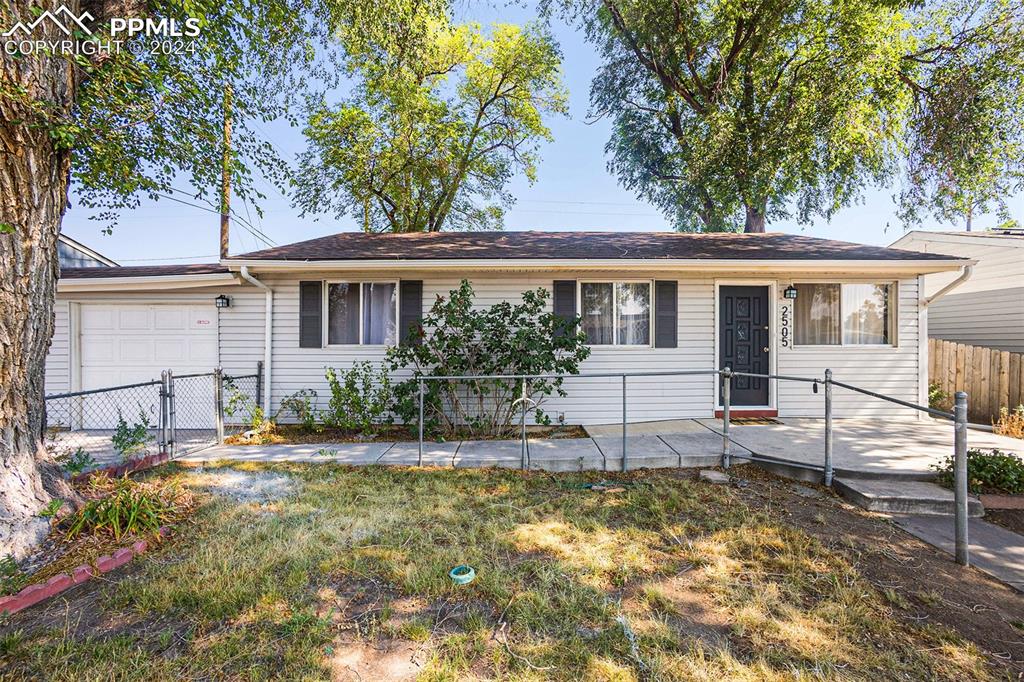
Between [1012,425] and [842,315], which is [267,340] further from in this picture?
[1012,425]

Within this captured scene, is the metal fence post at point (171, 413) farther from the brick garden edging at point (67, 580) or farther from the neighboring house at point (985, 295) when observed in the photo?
the neighboring house at point (985, 295)

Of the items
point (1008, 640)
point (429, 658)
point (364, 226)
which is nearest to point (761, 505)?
point (1008, 640)

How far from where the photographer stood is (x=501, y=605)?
2322 millimetres

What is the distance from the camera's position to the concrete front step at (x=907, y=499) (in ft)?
11.7

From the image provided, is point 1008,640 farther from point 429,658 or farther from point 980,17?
point 980,17

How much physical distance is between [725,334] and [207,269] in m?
9.18

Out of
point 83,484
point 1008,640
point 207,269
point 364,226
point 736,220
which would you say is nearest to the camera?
point 1008,640

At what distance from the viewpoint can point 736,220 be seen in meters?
13.8

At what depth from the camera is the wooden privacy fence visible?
6973 millimetres

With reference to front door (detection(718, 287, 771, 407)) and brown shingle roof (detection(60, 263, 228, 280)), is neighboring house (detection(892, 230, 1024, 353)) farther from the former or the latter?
brown shingle roof (detection(60, 263, 228, 280))

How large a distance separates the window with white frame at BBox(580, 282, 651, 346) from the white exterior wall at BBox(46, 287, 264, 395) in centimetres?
556

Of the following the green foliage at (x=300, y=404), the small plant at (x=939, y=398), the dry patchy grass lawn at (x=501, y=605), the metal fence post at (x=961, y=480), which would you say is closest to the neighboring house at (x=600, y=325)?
the green foliage at (x=300, y=404)

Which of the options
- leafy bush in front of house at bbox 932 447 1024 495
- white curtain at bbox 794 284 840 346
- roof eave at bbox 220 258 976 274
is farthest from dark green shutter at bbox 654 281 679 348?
leafy bush in front of house at bbox 932 447 1024 495

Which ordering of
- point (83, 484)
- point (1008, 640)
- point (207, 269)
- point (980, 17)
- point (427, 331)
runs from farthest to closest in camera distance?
point (980, 17), point (207, 269), point (427, 331), point (83, 484), point (1008, 640)
